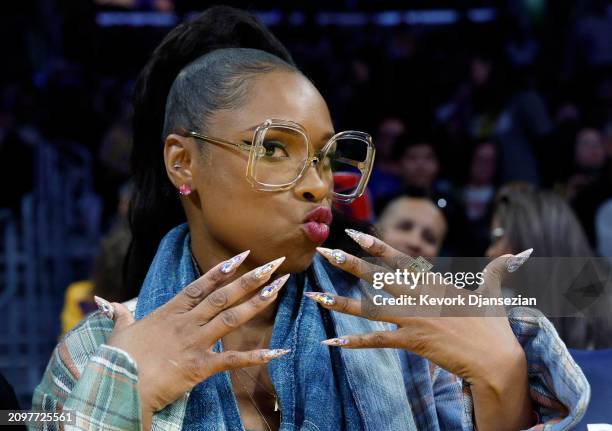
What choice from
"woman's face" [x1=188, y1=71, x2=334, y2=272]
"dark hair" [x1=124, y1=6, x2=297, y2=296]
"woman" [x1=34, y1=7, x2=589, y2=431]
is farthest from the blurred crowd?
"woman's face" [x1=188, y1=71, x2=334, y2=272]

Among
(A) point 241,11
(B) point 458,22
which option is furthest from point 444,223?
(B) point 458,22

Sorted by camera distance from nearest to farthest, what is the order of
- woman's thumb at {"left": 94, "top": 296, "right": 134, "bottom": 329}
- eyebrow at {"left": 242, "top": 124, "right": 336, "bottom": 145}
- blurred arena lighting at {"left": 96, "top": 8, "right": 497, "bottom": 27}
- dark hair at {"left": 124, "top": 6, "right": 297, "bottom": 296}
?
woman's thumb at {"left": 94, "top": 296, "right": 134, "bottom": 329} → eyebrow at {"left": 242, "top": 124, "right": 336, "bottom": 145} → dark hair at {"left": 124, "top": 6, "right": 297, "bottom": 296} → blurred arena lighting at {"left": 96, "top": 8, "right": 497, "bottom": 27}

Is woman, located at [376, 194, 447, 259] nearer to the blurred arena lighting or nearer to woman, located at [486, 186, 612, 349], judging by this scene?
woman, located at [486, 186, 612, 349]

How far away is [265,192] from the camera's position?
4.91ft

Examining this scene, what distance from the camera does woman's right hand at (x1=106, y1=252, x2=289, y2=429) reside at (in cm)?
132

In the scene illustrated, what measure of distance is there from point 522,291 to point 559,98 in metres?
4.73

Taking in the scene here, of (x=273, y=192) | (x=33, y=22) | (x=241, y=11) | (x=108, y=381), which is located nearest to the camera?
(x=108, y=381)

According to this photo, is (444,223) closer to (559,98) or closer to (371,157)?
(371,157)

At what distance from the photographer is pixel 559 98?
590 centimetres

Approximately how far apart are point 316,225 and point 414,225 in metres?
1.86

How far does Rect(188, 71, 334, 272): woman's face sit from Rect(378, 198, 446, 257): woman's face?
5.62 ft

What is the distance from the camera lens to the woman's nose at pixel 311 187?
4.91 ft

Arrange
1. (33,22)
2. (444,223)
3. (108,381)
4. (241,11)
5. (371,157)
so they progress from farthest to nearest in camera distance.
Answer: (33,22) → (444,223) → (241,11) → (371,157) → (108,381)

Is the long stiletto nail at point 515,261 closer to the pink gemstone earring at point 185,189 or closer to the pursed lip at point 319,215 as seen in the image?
the pursed lip at point 319,215
